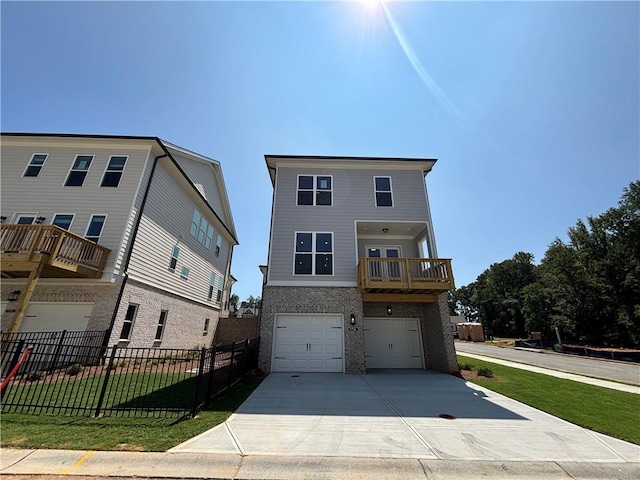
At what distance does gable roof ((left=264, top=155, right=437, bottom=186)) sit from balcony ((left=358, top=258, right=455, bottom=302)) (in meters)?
5.25

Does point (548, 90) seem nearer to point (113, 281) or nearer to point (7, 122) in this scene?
point (113, 281)

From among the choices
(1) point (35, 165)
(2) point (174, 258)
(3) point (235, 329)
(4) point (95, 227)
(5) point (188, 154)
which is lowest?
(3) point (235, 329)

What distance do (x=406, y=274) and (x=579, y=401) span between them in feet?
18.7

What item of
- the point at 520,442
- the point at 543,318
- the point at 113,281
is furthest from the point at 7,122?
the point at 543,318

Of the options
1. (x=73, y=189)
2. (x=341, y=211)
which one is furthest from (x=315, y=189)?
(x=73, y=189)

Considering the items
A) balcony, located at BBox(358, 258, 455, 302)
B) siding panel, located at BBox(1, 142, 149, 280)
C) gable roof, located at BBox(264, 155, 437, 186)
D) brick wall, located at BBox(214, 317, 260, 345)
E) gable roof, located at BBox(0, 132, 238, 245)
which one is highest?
gable roof, located at BBox(0, 132, 238, 245)

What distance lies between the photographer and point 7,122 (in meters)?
12.3

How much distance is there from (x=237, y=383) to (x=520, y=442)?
7262 millimetres

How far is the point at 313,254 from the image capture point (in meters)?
11.4

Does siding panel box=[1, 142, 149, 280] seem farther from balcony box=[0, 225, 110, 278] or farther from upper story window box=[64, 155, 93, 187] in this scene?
balcony box=[0, 225, 110, 278]

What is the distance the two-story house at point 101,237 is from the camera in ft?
30.2

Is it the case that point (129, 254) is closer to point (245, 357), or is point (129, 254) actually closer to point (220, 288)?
point (245, 357)

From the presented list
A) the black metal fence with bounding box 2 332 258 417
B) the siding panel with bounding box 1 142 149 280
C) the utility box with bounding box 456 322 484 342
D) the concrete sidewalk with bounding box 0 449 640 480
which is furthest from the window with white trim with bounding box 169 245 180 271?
the utility box with bounding box 456 322 484 342

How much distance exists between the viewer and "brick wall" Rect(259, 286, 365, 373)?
33.2ft
